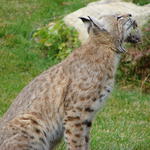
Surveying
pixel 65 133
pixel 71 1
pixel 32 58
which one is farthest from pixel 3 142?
pixel 71 1

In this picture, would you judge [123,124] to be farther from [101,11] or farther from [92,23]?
[101,11]

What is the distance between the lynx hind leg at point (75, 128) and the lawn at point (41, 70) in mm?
1115

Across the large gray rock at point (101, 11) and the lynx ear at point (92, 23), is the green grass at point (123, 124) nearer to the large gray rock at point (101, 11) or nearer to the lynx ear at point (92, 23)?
the lynx ear at point (92, 23)

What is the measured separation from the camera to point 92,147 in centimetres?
733

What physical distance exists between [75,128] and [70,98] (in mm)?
305

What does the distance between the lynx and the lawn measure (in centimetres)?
120

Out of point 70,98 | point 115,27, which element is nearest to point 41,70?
point 115,27

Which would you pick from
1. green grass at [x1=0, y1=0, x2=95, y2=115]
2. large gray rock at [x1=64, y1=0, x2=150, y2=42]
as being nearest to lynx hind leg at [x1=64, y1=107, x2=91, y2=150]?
green grass at [x1=0, y1=0, x2=95, y2=115]

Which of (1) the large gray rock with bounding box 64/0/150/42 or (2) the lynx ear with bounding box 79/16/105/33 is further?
(1) the large gray rock with bounding box 64/0/150/42

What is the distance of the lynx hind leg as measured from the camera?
6.12 metres

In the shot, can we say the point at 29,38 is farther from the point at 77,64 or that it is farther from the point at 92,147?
the point at 77,64

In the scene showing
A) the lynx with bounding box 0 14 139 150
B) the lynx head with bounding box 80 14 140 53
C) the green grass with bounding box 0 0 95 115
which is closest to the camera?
the lynx with bounding box 0 14 139 150

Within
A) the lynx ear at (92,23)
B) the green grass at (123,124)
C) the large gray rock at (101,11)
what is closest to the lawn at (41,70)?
the green grass at (123,124)

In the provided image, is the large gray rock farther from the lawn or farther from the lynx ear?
the lynx ear
